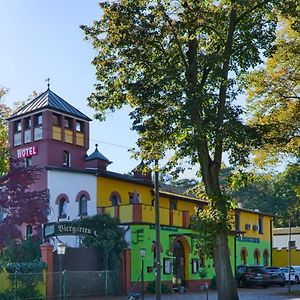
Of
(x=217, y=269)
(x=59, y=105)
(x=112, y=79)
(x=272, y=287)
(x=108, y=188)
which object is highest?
(x=59, y=105)

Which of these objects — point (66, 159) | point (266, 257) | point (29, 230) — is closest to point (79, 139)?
point (66, 159)

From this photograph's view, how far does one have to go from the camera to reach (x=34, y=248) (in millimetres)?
35562

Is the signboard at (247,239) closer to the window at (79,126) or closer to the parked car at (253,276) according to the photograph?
the parked car at (253,276)

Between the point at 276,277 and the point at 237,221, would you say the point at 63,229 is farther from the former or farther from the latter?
the point at 237,221

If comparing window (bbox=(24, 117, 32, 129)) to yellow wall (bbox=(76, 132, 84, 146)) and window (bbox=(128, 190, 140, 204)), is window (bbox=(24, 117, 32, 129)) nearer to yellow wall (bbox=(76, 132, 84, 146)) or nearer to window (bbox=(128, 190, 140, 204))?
yellow wall (bbox=(76, 132, 84, 146))

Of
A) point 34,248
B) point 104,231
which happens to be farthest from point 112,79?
point 34,248

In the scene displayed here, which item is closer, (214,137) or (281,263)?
(214,137)

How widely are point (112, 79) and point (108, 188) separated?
19.1 meters

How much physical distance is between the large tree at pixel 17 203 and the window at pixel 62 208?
1733mm

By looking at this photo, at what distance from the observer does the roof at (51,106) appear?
137 feet

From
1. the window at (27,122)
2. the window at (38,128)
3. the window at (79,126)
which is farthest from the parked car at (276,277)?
the window at (27,122)

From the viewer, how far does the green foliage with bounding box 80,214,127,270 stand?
33.8 meters

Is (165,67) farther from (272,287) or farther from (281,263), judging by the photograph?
(281,263)

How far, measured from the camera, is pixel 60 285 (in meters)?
28.2
